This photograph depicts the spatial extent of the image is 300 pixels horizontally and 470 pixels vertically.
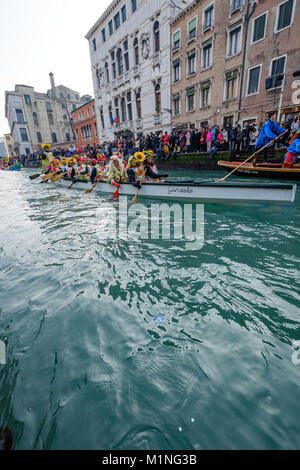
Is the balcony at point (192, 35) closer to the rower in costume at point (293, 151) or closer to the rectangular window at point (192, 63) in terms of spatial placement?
the rectangular window at point (192, 63)

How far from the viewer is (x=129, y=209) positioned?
7.98 m

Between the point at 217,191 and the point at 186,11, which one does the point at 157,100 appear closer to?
the point at 186,11

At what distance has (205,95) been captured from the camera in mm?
20359

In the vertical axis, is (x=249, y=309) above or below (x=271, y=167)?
below

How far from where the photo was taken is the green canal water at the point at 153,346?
176 centimetres

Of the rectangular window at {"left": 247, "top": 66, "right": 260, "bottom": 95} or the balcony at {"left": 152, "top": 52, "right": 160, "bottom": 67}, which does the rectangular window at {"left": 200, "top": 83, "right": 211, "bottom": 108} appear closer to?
the rectangular window at {"left": 247, "top": 66, "right": 260, "bottom": 95}

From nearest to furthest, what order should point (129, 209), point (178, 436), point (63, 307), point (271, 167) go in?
point (178, 436) < point (63, 307) < point (129, 209) < point (271, 167)

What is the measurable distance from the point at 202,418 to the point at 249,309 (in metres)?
1.48

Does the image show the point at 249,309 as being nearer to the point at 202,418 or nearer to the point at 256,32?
the point at 202,418

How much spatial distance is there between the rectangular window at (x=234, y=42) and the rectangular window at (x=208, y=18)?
89.3 inches

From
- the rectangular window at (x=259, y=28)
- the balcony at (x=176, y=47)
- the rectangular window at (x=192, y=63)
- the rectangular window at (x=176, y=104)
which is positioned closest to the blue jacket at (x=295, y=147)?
the rectangular window at (x=259, y=28)
